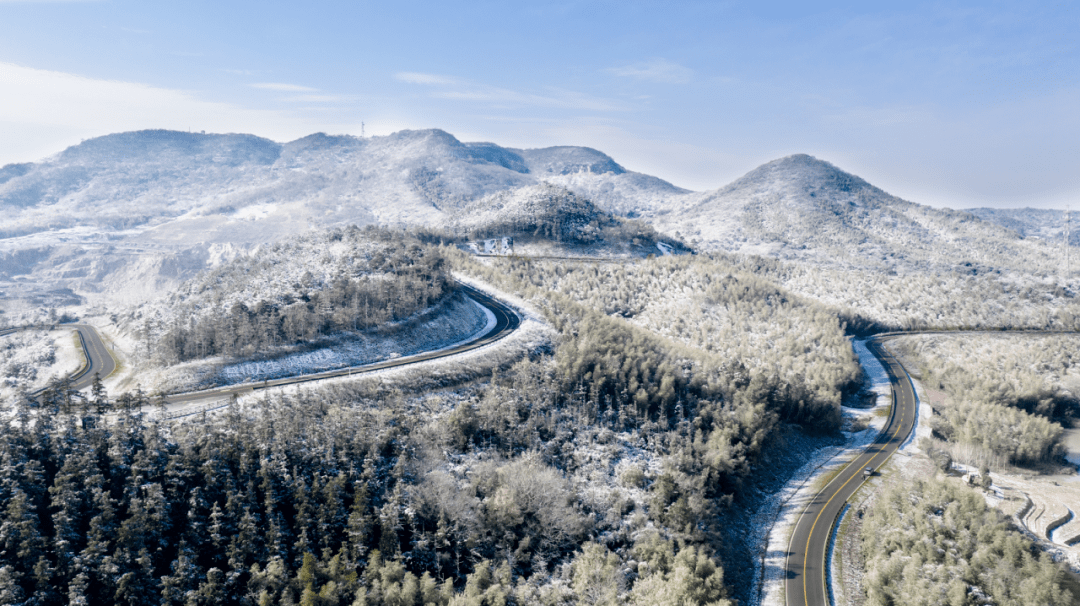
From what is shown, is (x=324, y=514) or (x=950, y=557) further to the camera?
(x=950, y=557)

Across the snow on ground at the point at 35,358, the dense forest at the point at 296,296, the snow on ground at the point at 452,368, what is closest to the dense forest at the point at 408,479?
the dense forest at the point at 296,296

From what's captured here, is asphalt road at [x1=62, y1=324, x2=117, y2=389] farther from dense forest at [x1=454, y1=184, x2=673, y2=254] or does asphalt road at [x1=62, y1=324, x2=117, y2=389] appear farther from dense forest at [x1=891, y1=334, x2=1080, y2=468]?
dense forest at [x1=891, y1=334, x2=1080, y2=468]

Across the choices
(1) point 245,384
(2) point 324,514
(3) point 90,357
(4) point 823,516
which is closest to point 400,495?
(2) point 324,514

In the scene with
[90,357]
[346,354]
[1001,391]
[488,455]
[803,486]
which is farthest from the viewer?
[1001,391]

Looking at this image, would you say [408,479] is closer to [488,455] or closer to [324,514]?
[324,514]

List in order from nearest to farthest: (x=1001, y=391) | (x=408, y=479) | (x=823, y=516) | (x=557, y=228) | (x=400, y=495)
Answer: (x=400, y=495)
(x=408, y=479)
(x=823, y=516)
(x=1001, y=391)
(x=557, y=228)

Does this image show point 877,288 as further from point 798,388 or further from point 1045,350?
point 798,388

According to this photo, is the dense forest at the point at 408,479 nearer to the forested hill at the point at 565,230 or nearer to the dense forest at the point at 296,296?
the dense forest at the point at 296,296
